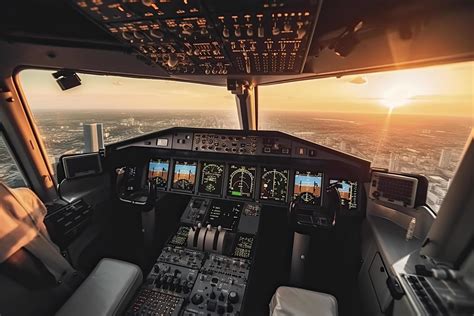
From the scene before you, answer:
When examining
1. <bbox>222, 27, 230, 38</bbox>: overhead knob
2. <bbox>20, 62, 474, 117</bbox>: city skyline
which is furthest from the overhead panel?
<bbox>20, 62, 474, 117</bbox>: city skyline

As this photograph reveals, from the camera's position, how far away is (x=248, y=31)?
45.7 inches

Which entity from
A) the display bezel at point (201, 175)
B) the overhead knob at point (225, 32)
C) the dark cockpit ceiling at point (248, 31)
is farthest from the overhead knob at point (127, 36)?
the display bezel at point (201, 175)

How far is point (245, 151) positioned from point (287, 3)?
5.66ft

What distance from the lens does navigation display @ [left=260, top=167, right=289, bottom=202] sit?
8.32 ft

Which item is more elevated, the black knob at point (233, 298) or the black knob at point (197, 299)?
the black knob at point (233, 298)

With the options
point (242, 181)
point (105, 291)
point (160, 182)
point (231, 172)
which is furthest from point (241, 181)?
point (105, 291)

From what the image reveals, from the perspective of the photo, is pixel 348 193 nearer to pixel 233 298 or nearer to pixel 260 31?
pixel 233 298

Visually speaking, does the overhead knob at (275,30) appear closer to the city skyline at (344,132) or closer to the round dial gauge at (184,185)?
the city skyline at (344,132)

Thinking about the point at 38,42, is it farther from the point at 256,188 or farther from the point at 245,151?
the point at 256,188

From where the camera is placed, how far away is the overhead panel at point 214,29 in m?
0.96

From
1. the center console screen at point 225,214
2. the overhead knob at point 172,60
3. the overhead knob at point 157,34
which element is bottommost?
the center console screen at point 225,214

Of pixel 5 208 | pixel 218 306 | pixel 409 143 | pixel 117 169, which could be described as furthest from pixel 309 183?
pixel 5 208

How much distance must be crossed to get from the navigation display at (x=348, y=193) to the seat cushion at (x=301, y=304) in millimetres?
1081

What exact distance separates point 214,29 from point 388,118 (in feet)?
5.30
